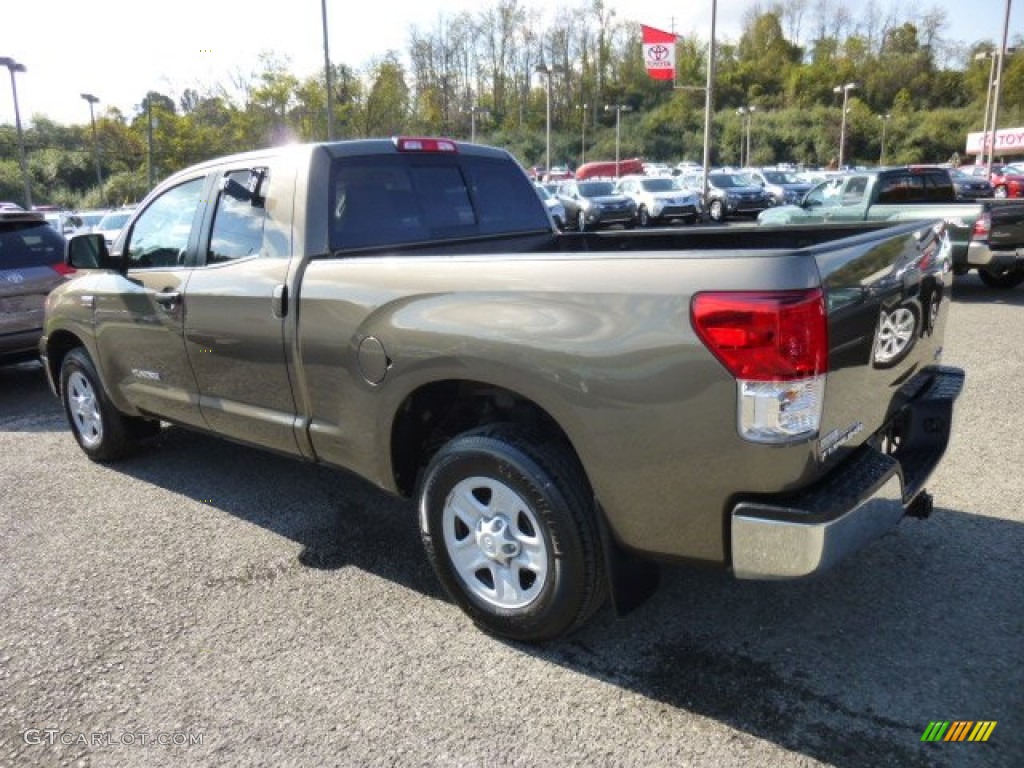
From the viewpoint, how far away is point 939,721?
2502mm

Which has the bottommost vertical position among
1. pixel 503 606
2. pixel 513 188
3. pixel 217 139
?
pixel 503 606

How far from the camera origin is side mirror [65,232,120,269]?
14.9 feet

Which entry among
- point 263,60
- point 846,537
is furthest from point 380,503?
point 263,60

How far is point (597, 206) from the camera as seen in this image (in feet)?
87.4

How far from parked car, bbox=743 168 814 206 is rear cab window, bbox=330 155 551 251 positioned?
25.6 meters

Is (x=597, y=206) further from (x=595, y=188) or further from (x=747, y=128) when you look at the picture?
(x=747, y=128)

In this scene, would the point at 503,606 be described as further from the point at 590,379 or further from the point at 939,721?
the point at 939,721

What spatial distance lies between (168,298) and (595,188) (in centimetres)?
2492

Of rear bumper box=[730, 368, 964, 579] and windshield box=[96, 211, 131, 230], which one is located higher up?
windshield box=[96, 211, 131, 230]

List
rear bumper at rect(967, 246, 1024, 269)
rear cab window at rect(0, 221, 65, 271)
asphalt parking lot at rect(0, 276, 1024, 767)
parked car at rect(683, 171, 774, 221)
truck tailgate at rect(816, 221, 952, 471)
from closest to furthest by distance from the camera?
1. truck tailgate at rect(816, 221, 952, 471)
2. asphalt parking lot at rect(0, 276, 1024, 767)
3. rear cab window at rect(0, 221, 65, 271)
4. rear bumper at rect(967, 246, 1024, 269)
5. parked car at rect(683, 171, 774, 221)

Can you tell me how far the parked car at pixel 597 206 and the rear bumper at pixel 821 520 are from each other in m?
24.2

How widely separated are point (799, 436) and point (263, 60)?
172 ft

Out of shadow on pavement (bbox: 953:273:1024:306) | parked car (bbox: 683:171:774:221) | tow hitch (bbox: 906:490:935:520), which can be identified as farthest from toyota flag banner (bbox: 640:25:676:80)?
tow hitch (bbox: 906:490:935:520)

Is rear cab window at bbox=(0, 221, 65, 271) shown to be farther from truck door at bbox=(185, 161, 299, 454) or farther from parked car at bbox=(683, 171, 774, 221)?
parked car at bbox=(683, 171, 774, 221)
